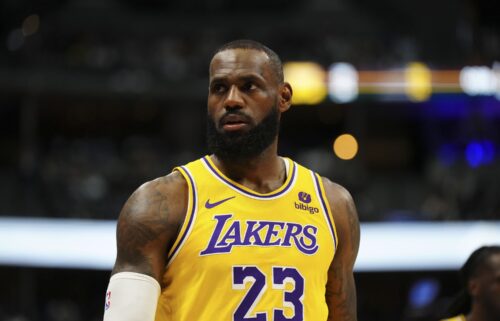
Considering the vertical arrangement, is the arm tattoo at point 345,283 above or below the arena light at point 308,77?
below

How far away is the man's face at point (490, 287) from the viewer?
467 centimetres

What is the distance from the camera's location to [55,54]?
70.0 ft

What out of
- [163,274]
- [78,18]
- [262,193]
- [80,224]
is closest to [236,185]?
[262,193]

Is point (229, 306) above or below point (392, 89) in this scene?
below

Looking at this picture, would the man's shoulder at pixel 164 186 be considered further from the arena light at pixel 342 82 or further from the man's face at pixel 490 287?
the arena light at pixel 342 82

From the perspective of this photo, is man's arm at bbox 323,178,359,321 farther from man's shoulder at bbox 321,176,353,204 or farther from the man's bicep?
the man's bicep

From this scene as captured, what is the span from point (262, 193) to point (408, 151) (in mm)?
23478

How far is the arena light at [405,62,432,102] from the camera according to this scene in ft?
67.9

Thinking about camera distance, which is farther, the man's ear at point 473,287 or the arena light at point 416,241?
the arena light at point 416,241

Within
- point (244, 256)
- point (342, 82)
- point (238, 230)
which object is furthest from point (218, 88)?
point (342, 82)

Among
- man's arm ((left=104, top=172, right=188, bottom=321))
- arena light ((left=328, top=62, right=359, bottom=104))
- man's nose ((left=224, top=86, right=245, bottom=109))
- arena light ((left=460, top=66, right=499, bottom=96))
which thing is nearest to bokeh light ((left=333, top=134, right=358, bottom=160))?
arena light ((left=328, top=62, right=359, bottom=104))

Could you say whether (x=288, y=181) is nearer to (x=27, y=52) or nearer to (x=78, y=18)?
(x=27, y=52)

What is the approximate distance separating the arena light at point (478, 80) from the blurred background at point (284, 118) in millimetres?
42

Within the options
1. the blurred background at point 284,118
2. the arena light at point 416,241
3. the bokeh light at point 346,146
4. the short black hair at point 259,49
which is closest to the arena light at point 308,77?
the blurred background at point 284,118
